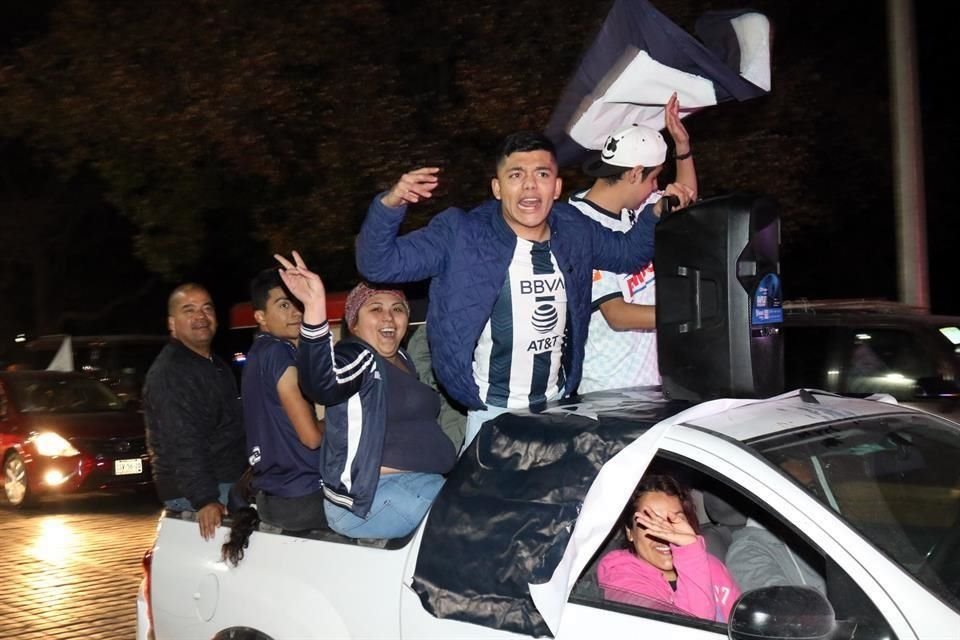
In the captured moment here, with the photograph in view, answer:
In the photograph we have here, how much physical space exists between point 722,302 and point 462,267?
2.92ft

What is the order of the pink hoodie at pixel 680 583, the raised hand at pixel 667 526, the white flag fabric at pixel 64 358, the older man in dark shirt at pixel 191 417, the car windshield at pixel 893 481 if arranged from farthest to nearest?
1. the white flag fabric at pixel 64 358
2. the older man in dark shirt at pixel 191 417
3. the raised hand at pixel 667 526
4. the pink hoodie at pixel 680 583
5. the car windshield at pixel 893 481

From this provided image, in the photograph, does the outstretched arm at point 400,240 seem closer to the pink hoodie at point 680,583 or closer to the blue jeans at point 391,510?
the blue jeans at point 391,510

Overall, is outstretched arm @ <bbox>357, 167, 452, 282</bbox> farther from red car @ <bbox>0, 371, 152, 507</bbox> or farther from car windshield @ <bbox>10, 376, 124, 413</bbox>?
car windshield @ <bbox>10, 376, 124, 413</bbox>

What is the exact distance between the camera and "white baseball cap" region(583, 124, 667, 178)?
471 centimetres

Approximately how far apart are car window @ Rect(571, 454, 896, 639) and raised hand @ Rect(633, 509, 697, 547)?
0.44 feet

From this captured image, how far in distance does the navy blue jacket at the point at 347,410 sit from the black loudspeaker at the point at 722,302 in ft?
3.10

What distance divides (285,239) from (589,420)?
32.2ft

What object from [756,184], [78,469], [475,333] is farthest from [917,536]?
[78,469]

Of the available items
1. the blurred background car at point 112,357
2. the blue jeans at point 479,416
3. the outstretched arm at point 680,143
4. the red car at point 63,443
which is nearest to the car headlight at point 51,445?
the red car at point 63,443

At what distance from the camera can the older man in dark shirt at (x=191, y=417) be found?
5.16 metres

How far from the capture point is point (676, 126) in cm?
469

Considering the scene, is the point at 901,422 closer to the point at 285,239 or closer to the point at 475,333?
the point at 475,333

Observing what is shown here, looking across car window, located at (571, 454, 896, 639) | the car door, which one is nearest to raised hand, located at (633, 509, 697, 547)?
car window, located at (571, 454, 896, 639)

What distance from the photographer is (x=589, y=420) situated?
3434mm
